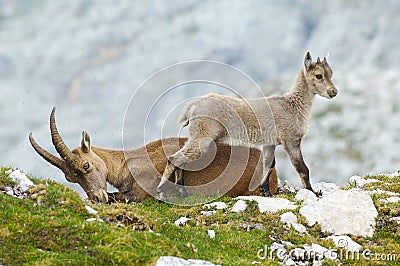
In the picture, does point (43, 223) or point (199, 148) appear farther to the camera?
point (199, 148)

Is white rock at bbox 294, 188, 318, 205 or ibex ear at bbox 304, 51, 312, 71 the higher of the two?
ibex ear at bbox 304, 51, 312, 71

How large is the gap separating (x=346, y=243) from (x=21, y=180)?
7.06 meters

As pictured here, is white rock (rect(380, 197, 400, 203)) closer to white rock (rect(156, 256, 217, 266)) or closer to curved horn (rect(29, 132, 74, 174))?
white rock (rect(156, 256, 217, 266))

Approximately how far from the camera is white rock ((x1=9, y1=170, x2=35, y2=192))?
1317 cm

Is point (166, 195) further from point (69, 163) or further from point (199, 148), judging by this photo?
point (69, 163)

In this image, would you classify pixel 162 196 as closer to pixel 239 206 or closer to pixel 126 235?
pixel 239 206

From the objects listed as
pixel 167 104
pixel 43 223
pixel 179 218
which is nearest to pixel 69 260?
pixel 43 223

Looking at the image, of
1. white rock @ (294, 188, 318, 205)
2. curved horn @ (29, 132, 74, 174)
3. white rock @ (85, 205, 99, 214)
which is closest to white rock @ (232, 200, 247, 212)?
white rock @ (294, 188, 318, 205)

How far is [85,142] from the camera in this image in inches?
660

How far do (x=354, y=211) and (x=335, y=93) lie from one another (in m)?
5.02

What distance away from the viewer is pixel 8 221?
11.0m

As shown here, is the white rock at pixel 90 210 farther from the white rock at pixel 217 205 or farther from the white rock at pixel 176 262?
the white rock at pixel 217 205

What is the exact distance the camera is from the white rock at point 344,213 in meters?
14.1

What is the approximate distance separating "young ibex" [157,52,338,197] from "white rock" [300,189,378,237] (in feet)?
9.79
